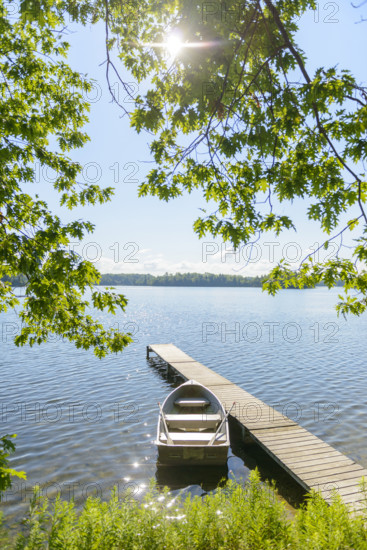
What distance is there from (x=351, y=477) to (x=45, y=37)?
46.5 ft

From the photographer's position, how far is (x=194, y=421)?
12.8 m

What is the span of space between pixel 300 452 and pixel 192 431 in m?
3.59

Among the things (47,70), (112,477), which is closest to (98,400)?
(112,477)

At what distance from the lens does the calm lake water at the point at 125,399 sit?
1195 cm

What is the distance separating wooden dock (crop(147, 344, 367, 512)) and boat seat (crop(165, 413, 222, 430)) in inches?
51.6

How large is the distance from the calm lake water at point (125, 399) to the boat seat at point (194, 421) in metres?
1.41

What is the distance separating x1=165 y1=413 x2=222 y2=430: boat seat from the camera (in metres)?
12.6

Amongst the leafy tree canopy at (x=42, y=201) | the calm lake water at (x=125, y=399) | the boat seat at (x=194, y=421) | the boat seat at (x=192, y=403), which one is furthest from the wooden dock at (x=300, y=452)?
the leafy tree canopy at (x=42, y=201)

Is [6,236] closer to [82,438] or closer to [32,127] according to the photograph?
[32,127]

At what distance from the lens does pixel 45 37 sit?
32.5ft
